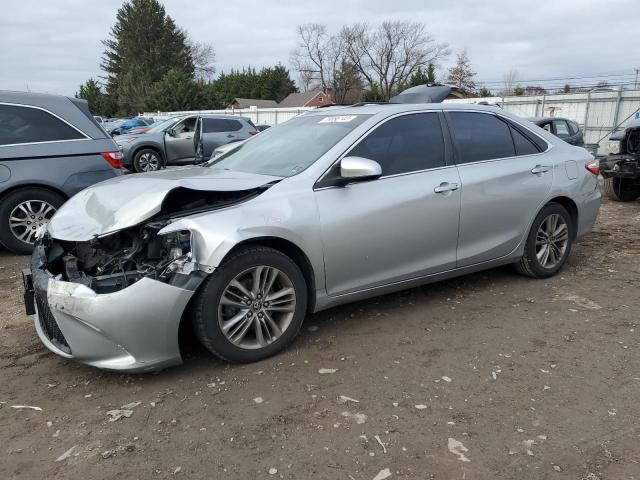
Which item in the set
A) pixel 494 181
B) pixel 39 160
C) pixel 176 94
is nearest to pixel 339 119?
pixel 494 181

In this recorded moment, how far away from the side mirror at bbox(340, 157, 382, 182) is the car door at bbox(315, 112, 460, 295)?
→ 0.14 m

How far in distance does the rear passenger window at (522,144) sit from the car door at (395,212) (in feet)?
2.96

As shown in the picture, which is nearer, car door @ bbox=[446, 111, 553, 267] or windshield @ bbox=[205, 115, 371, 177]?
windshield @ bbox=[205, 115, 371, 177]

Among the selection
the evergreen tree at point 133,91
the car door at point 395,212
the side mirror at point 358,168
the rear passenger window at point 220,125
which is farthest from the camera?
the evergreen tree at point 133,91

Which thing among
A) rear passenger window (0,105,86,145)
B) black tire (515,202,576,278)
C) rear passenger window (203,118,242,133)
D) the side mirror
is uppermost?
rear passenger window (0,105,86,145)

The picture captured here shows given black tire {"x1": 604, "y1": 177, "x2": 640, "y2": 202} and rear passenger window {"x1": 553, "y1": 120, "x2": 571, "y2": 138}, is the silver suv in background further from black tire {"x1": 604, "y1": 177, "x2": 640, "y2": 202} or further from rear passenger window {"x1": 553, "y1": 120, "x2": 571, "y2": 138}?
black tire {"x1": 604, "y1": 177, "x2": 640, "y2": 202}

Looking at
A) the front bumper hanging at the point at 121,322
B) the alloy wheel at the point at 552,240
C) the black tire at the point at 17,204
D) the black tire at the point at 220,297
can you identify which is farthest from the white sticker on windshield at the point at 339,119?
the black tire at the point at 17,204

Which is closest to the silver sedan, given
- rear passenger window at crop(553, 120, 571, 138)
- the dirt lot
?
the dirt lot

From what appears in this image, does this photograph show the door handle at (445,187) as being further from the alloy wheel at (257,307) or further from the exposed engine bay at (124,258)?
the exposed engine bay at (124,258)

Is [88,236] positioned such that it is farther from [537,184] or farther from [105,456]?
[537,184]

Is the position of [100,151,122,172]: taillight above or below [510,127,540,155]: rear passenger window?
below

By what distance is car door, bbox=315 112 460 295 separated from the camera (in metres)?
3.57

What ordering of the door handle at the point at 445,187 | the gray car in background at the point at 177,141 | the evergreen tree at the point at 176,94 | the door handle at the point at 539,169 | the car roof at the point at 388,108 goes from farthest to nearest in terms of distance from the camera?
the evergreen tree at the point at 176,94
the gray car in background at the point at 177,141
the door handle at the point at 539,169
the car roof at the point at 388,108
the door handle at the point at 445,187

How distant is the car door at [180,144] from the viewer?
14336 millimetres
